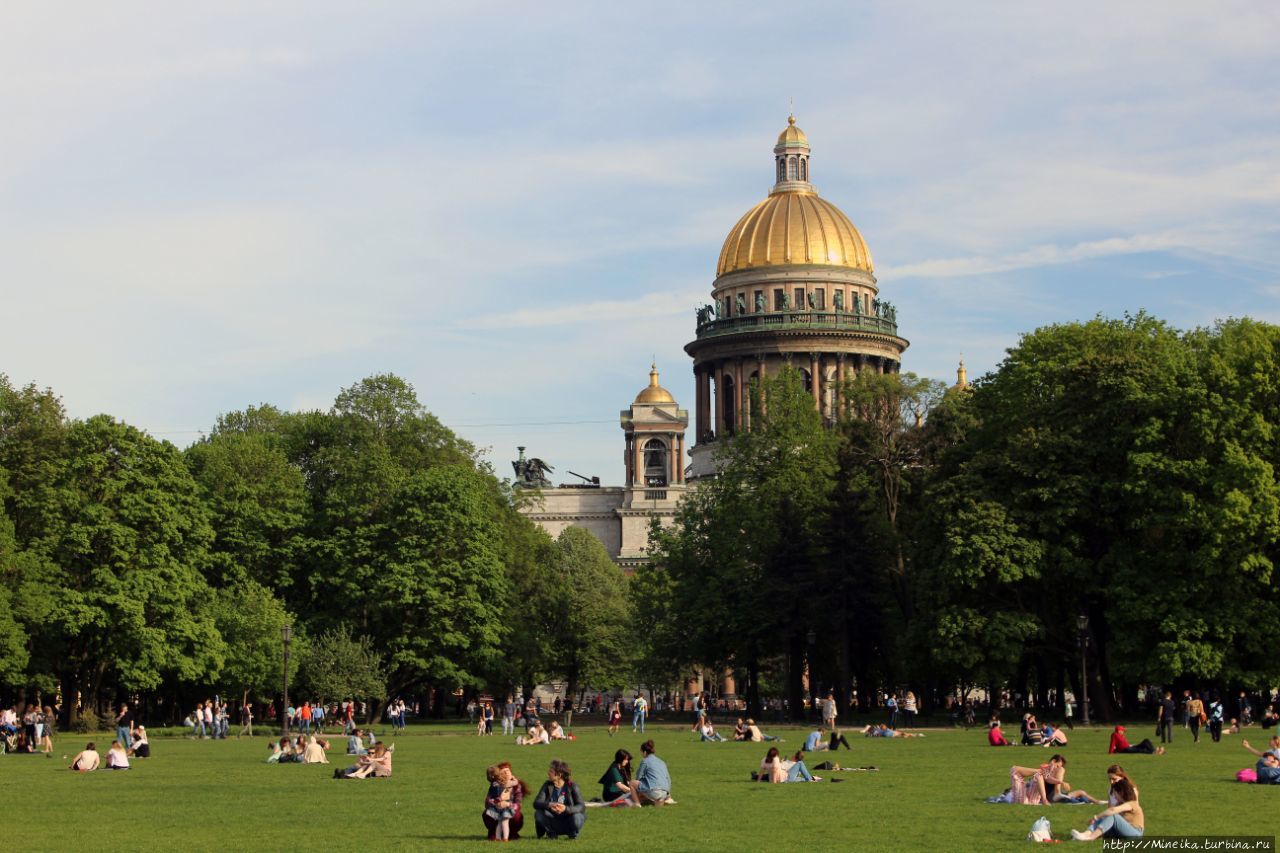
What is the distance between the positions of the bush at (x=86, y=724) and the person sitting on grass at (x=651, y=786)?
4029 cm

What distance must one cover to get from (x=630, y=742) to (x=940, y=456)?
1930 centimetres

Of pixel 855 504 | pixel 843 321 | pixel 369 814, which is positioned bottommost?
pixel 369 814

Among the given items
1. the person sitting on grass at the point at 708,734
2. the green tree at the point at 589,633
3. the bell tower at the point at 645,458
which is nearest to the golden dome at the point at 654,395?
the bell tower at the point at 645,458

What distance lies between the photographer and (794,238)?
138000 mm

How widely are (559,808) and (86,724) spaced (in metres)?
45.2

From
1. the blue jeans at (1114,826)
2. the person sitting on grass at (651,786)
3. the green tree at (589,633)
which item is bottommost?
the blue jeans at (1114,826)

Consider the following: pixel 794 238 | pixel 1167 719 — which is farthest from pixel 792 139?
pixel 1167 719

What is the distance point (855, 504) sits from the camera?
70.2m

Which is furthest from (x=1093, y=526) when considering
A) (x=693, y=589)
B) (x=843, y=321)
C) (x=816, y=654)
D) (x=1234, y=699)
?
(x=843, y=321)

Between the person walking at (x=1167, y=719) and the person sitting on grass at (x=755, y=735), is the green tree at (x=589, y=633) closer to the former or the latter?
the person sitting on grass at (x=755, y=735)

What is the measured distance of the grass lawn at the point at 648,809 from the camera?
934 inches

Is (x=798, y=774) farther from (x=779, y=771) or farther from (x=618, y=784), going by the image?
(x=618, y=784)

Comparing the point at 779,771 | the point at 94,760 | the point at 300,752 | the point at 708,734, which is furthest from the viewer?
the point at 708,734

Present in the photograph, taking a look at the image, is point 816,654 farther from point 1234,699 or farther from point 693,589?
point 1234,699
